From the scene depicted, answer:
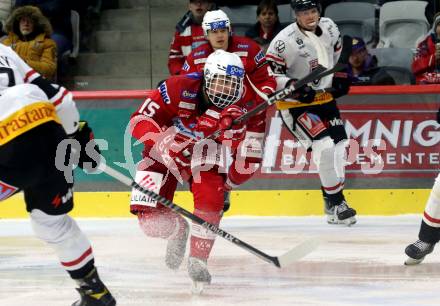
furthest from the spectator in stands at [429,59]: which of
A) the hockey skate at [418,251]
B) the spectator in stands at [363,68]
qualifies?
the hockey skate at [418,251]

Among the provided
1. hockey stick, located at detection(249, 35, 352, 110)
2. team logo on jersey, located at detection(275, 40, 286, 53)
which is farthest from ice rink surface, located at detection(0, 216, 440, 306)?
team logo on jersey, located at detection(275, 40, 286, 53)

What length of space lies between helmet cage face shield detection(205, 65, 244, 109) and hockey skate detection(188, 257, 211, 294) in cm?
77

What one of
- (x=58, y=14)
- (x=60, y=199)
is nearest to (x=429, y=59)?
(x=58, y=14)

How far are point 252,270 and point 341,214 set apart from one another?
1.83 meters

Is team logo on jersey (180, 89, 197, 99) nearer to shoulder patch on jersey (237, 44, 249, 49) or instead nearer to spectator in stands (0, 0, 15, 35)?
shoulder patch on jersey (237, 44, 249, 49)

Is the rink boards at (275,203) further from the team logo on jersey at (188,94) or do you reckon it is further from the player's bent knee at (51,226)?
the player's bent knee at (51,226)

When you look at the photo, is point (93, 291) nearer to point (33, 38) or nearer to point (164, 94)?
point (164, 94)

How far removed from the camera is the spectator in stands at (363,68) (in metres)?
7.36

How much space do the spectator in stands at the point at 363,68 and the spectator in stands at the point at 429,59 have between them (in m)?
0.23

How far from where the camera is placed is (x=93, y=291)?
368cm

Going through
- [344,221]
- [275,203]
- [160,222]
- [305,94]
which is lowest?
[275,203]

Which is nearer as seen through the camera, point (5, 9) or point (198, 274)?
point (198, 274)

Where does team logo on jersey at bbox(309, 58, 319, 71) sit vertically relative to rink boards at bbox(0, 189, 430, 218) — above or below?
above

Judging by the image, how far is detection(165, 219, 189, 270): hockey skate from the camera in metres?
4.90
